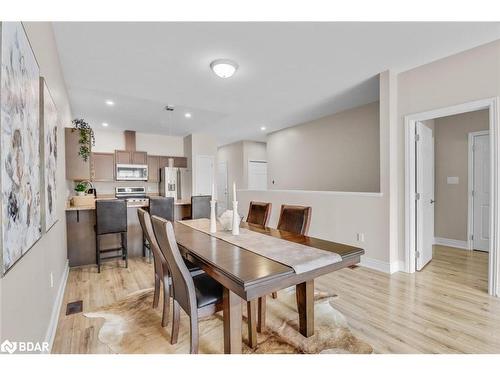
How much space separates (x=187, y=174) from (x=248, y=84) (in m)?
3.73

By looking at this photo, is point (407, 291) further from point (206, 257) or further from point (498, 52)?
point (498, 52)

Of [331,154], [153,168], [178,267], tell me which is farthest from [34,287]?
[153,168]

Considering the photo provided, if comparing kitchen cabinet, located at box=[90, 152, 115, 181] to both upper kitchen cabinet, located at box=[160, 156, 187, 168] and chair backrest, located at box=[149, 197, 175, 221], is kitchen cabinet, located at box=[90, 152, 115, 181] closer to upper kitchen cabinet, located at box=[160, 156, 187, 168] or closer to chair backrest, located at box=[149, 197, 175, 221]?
upper kitchen cabinet, located at box=[160, 156, 187, 168]

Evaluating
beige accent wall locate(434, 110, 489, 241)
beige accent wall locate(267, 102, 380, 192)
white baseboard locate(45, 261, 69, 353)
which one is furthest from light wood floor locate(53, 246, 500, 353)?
beige accent wall locate(267, 102, 380, 192)

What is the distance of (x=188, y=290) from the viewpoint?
4.78 feet

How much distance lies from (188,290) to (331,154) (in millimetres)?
4378

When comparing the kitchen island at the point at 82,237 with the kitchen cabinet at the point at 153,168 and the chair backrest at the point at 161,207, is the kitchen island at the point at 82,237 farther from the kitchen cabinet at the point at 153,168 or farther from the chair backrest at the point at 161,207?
the kitchen cabinet at the point at 153,168

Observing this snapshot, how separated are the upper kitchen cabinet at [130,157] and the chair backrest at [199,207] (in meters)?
2.98

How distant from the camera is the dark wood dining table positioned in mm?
1202

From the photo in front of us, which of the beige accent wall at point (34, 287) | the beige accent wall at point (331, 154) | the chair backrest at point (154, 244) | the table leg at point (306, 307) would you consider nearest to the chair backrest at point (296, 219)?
the table leg at point (306, 307)

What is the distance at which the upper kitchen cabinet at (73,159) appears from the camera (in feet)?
10.5

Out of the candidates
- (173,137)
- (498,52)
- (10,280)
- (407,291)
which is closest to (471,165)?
(498,52)

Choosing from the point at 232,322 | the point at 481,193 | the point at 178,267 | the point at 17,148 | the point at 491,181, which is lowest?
the point at 232,322

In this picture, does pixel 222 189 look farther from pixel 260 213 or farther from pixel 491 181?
pixel 491 181
